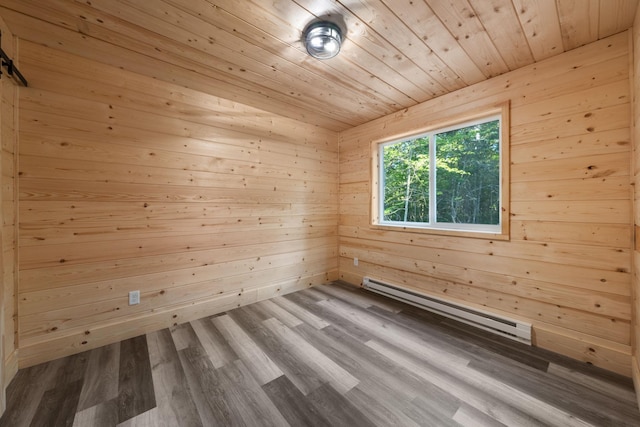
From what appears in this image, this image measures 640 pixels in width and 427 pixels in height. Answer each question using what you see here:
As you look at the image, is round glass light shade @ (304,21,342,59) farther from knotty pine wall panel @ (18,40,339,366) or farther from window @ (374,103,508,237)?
window @ (374,103,508,237)

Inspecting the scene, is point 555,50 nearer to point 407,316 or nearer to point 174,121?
point 407,316

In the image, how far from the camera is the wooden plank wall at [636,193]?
4.74 feet

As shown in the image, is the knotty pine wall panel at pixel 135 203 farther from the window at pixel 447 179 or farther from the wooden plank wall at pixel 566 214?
the wooden plank wall at pixel 566 214

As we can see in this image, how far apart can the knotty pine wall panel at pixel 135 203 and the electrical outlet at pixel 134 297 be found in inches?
1.7

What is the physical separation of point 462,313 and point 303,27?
270 cm

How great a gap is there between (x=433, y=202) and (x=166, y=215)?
2.75m

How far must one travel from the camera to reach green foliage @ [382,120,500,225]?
231cm

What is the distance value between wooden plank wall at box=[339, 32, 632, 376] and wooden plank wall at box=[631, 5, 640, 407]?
0.19 ft

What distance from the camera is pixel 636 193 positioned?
58.9 inches

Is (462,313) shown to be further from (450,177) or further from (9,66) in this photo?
(9,66)

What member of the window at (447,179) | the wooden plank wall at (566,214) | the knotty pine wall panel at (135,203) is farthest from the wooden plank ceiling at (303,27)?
the window at (447,179)

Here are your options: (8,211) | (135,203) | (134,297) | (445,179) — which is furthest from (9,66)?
(445,179)

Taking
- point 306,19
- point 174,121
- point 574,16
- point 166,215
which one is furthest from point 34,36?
point 574,16

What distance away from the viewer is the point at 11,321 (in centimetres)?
162
